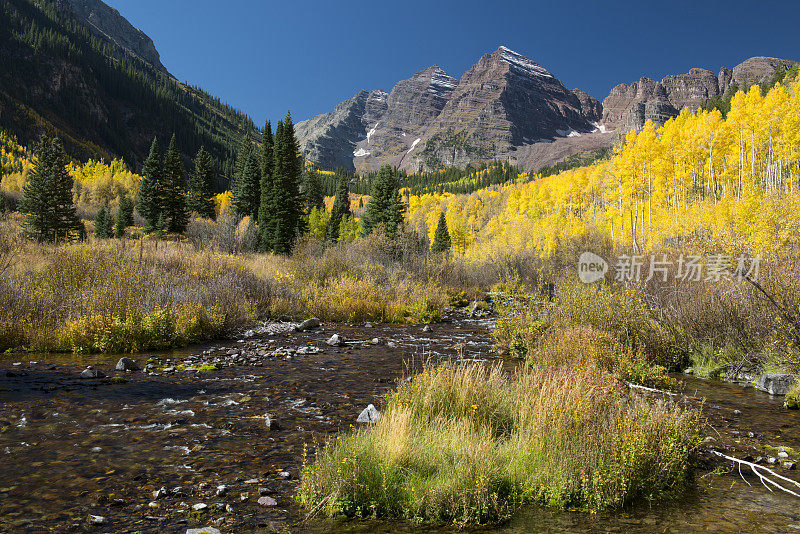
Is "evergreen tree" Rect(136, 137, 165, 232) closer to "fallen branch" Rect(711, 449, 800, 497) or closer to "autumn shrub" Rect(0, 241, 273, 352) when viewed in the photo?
"autumn shrub" Rect(0, 241, 273, 352)

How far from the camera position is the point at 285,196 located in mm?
39125

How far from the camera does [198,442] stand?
5543 mm

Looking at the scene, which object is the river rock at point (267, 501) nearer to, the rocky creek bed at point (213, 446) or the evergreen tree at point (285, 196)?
the rocky creek bed at point (213, 446)

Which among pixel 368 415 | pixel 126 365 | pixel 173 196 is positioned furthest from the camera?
pixel 173 196

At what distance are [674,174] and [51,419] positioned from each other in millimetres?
53165

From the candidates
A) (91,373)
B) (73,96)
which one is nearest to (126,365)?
(91,373)

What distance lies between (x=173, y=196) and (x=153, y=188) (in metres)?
2.97

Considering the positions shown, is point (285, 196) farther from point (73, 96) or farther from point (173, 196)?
point (73, 96)

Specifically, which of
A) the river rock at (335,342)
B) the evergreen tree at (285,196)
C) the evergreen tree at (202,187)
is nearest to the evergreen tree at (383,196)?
the evergreen tree at (285,196)

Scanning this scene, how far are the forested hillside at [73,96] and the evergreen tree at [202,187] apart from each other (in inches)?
3898

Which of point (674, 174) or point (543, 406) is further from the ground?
point (674, 174)

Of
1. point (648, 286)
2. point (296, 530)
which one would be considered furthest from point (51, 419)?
point (648, 286)

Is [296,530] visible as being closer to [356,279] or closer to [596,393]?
[596,393]

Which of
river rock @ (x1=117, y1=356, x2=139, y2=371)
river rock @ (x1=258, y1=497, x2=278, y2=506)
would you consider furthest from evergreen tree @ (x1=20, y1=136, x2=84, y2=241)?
river rock @ (x1=258, y1=497, x2=278, y2=506)
